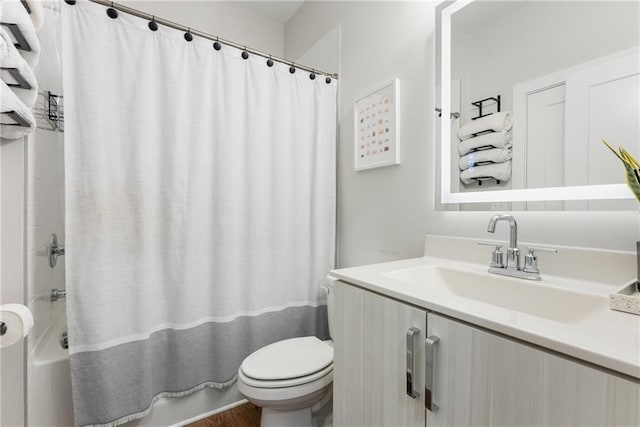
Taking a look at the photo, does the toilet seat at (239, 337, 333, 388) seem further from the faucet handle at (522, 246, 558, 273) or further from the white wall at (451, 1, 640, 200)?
the white wall at (451, 1, 640, 200)

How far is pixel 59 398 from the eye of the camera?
122cm

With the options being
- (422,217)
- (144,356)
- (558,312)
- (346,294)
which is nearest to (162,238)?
(144,356)

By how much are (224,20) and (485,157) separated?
2.10m

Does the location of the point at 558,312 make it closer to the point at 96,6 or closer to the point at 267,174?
the point at 267,174

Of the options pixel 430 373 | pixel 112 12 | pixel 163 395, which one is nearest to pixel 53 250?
pixel 163 395

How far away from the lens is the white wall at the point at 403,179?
3.08 ft

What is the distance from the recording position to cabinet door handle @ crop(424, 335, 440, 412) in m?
0.67

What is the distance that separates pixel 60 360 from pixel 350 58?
6.74ft

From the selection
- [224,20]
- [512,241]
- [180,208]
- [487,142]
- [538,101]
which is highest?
[224,20]

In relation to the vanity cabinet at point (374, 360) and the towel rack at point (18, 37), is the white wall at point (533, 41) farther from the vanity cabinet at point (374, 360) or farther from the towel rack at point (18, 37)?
the towel rack at point (18, 37)

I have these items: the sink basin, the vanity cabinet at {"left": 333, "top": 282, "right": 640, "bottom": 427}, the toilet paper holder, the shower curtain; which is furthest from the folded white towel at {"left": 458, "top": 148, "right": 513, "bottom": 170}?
the toilet paper holder

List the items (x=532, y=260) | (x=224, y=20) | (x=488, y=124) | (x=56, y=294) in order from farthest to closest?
(x=224, y=20) < (x=56, y=294) < (x=488, y=124) < (x=532, y=260)

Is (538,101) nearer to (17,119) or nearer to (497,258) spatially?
(497,258)

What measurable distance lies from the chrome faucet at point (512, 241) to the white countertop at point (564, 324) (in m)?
0.10
